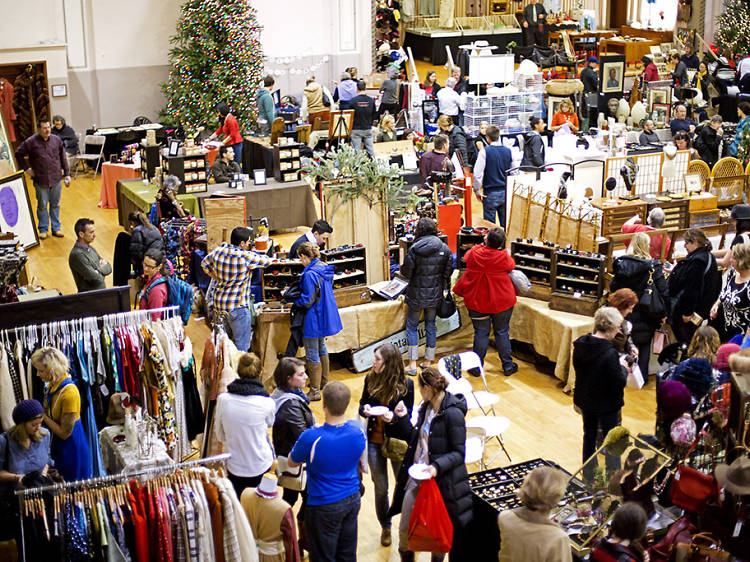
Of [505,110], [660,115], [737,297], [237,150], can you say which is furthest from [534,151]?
[737,297]

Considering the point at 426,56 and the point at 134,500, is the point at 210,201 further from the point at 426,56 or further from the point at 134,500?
the point at 426,56

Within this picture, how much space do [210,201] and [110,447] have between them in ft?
15.5

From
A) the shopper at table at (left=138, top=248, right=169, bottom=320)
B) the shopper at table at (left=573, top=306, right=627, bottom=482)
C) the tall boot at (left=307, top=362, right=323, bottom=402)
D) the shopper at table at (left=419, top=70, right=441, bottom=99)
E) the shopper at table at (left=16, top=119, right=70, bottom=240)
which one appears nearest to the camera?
the shopper at table at (left=573, top=306, right=627, bottom=482)

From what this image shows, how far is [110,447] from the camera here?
19.2 ft

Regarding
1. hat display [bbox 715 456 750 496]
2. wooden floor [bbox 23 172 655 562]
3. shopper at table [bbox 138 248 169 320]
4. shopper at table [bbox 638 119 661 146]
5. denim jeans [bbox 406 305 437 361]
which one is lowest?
wooden floor [bbox 23 172 655 562]

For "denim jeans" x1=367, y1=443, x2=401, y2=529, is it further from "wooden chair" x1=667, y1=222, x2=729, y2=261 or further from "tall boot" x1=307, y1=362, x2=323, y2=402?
"wooden chair" x1=667, y1=222, x2=729, y2=261

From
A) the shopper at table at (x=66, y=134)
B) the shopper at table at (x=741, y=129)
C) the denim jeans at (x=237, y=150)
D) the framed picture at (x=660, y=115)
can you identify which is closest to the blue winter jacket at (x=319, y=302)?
the denim jeans at (x=237, y=150)

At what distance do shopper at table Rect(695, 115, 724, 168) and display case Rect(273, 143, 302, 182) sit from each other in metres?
5.15

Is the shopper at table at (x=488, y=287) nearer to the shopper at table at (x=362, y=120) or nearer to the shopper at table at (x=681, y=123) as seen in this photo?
the shopper at table at (x=362, y=120)

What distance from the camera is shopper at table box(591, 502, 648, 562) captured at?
426 centimetres

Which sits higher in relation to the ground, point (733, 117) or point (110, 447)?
point (733, 117)

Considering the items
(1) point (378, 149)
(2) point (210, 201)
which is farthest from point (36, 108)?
(2) point (210, 201)

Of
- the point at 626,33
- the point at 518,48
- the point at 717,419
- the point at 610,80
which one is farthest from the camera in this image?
the point at 626,33

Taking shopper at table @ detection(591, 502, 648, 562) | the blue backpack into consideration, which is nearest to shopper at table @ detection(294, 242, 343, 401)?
the blue backpack
